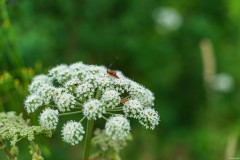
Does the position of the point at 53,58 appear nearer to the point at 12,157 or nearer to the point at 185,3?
the point at 185,3

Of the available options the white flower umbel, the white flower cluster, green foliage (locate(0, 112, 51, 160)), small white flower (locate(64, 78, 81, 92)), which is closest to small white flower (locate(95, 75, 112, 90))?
the white flower cluster

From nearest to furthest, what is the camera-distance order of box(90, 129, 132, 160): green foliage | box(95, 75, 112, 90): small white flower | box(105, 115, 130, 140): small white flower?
box(105, 115, 130, 140): small white flower < box(95, 75, 112, 90): small white flower < box(90, 129, 132, 160): green foliage

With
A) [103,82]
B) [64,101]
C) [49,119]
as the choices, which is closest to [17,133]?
[49,119]

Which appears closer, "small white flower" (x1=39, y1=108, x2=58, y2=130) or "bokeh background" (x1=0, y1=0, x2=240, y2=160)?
"small white flower" (x1=39, y1=108, x2=58, y2=130)

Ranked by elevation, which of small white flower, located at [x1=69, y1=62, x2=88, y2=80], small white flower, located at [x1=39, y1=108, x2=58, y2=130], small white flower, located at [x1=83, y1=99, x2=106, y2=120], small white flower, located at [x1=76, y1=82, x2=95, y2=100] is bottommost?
small white flower, located at [x1=39, y1=108, x2=58, y2=130]

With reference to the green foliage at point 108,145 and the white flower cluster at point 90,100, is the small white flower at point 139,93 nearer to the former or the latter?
the white flower cluster at point 90,100

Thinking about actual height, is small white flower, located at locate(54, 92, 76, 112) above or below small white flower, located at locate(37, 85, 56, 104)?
below

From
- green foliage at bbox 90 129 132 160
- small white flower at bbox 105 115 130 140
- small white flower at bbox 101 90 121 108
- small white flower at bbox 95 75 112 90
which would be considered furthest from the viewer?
green foliage at bbox 90 129 132 160

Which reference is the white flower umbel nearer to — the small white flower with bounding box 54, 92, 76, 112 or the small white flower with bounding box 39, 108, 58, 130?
the small white flower with bounding box 54, 92, 76, 112
